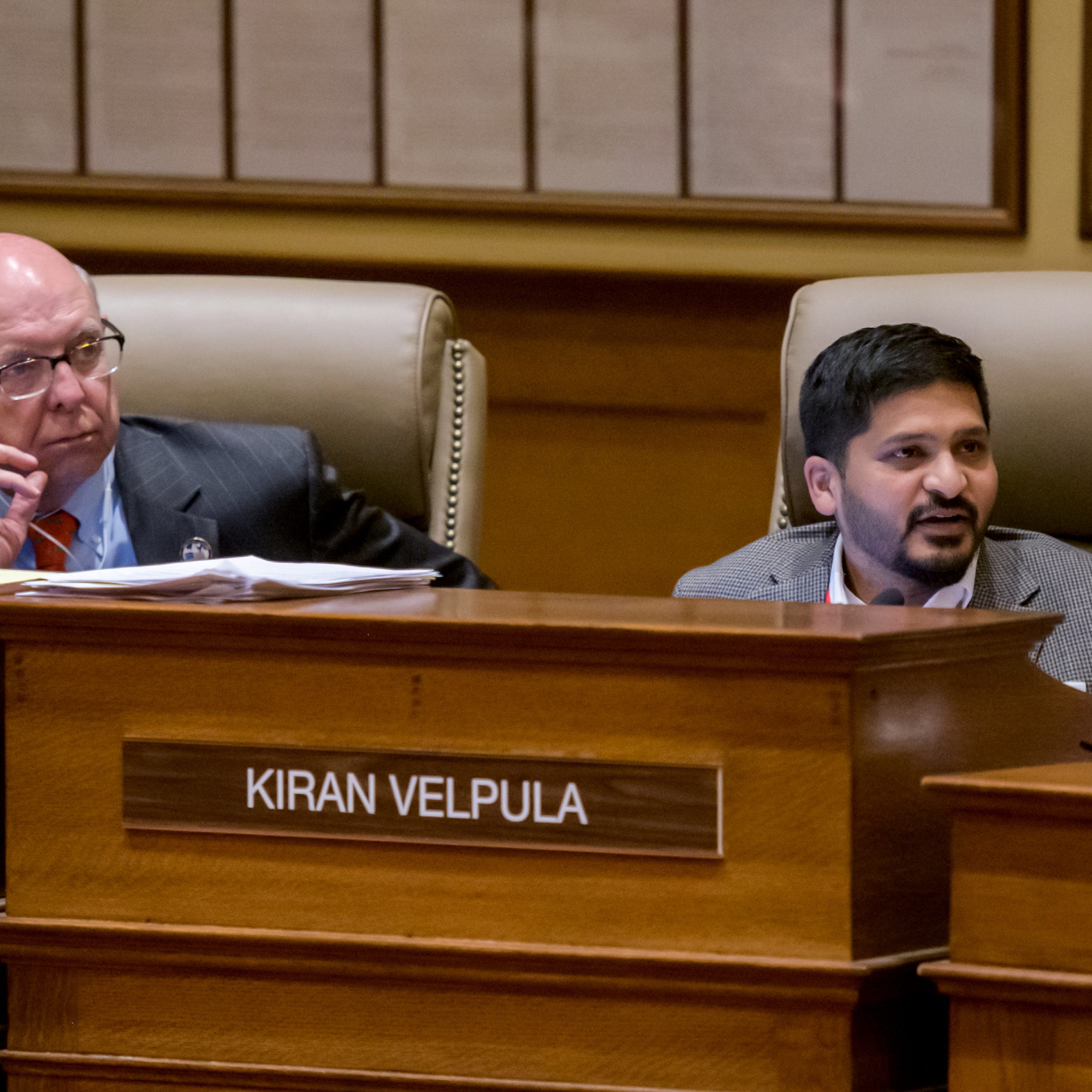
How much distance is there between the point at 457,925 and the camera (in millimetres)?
994

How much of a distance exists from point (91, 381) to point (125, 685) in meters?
0.76

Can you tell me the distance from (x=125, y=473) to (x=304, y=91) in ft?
3.27

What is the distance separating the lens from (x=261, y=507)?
70.1 inches

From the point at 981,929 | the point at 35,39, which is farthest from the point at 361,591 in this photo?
the point at 35,39

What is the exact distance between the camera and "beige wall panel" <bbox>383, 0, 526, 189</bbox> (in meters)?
2.47

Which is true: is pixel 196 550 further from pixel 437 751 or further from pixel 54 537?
pixel 437 751

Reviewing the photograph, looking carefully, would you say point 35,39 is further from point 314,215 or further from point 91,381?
point 91,381

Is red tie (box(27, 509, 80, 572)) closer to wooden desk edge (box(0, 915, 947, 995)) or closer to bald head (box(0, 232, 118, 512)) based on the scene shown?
bald head (box(0, 232, 118, 512))

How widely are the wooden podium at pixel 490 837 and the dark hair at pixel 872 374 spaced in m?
0.65

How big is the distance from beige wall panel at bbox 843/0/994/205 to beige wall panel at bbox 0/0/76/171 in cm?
134

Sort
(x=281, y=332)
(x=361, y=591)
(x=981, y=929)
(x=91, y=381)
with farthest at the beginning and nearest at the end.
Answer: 1. (x=281, y=332)
2. (x=91, y=381)
3. (x=361, y=591)
4. (x=981, y=929)

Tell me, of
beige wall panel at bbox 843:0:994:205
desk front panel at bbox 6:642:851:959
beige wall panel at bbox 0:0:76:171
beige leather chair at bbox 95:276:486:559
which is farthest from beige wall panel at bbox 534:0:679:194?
desk front panel at bbox 6:642:851:959

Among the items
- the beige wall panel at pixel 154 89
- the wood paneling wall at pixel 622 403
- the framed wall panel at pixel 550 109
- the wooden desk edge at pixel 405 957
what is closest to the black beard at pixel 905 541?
the wooden desk edge at pixel 405 957

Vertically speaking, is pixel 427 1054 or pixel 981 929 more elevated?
pixel 981 929
